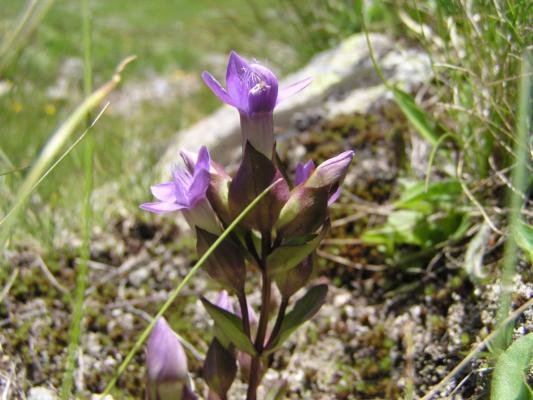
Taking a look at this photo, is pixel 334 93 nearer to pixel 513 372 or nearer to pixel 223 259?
pixel 223 259

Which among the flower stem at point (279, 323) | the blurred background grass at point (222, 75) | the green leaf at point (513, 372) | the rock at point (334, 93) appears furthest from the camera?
the rock at point (334, 93)

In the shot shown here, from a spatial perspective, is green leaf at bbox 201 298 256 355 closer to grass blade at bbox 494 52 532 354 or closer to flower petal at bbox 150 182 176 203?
flower petal at bbox 150 182 176 203

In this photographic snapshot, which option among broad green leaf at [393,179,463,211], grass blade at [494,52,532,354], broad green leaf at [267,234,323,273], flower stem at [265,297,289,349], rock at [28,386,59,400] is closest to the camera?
grass blade at [494,52,532,354]

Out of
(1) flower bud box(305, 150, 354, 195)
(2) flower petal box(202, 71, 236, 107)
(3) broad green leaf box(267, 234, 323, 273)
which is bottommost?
(3) broad green leaf box(267, 234, 323, 273)

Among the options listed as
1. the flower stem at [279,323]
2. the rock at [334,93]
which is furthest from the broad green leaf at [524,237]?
the rock at [334,93]

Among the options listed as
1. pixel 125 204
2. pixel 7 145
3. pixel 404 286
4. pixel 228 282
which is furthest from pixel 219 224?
pixel 7 145

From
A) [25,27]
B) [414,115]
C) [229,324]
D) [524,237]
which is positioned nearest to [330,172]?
[229,324]

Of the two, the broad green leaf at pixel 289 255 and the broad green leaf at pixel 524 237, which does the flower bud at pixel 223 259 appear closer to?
the broad green leaf at pixel 289 255

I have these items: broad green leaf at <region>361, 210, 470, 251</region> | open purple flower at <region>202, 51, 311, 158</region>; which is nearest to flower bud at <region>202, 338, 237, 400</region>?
open purple flower at <region>202, 51, 311, 158</region>
